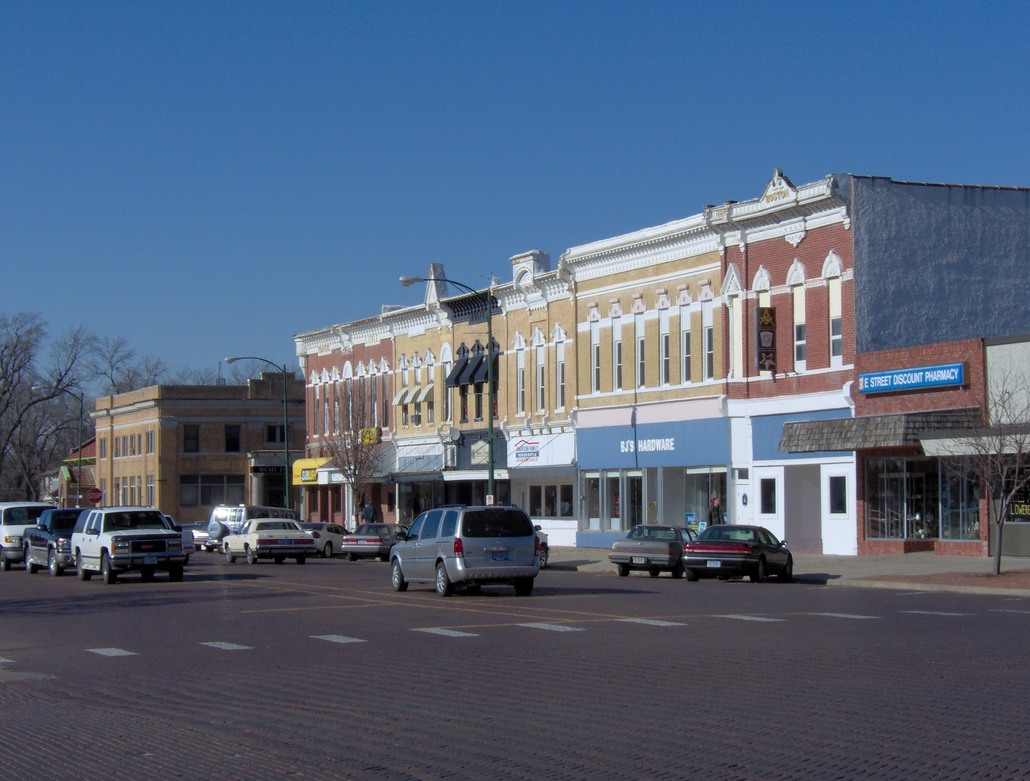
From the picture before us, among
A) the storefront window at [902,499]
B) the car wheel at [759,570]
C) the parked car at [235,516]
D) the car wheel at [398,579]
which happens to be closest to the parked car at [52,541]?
the car wheel at [398,579]

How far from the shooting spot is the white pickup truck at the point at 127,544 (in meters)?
32.6

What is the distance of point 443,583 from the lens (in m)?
26.6

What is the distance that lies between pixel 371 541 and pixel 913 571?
2125 cm

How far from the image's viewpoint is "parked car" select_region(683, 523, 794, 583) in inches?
1242

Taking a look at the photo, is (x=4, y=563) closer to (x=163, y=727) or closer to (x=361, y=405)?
(x=361, y=405)

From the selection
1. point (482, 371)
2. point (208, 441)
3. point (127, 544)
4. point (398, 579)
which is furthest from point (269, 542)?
point (208, 441)

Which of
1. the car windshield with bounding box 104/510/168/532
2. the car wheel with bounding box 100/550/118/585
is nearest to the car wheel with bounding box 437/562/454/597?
the car windshield with bounding box 104/510/168/532

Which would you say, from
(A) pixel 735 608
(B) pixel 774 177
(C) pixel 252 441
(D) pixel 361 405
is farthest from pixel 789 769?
(C) pixel 252 441

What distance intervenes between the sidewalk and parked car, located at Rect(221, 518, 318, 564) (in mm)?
9062

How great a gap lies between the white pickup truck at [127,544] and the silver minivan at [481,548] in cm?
896

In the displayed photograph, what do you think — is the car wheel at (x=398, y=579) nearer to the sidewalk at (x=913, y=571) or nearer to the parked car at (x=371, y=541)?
the sidewalk at (x=913, y=571)

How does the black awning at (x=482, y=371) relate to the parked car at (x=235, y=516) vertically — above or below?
above

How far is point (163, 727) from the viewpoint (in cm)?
1135

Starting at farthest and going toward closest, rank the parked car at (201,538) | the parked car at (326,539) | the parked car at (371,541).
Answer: the parked car at (201,538), the parked car at (326,539), the parked car at (371,541)
